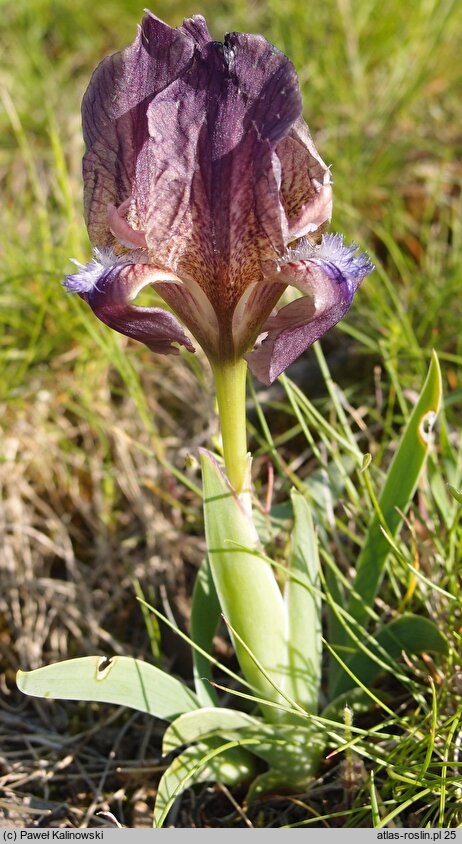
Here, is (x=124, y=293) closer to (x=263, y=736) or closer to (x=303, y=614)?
(x=303, y=614)

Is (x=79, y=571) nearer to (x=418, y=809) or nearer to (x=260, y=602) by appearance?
(x=260, y=602)

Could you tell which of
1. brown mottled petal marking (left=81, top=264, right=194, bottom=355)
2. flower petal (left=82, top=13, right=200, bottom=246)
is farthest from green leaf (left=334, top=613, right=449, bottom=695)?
flower petal (left=82, top=13, right=200, bottom=246)

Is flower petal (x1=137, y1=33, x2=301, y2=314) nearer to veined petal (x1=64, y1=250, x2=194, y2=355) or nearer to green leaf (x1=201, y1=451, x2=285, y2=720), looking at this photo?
veined petal (x1=64, y1=250, x2=194, y2=355)

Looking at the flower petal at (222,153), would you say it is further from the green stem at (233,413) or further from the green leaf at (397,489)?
the green leaf at (397,489)

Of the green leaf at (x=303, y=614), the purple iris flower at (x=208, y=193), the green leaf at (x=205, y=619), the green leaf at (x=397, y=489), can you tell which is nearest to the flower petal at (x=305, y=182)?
the purple iris flower at (x=208, y=193)

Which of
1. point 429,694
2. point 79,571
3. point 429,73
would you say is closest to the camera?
point 429,694

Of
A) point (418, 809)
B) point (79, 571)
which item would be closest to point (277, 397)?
point (79, 571)
